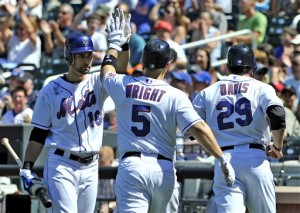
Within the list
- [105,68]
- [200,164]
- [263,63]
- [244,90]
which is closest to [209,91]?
[244,90]

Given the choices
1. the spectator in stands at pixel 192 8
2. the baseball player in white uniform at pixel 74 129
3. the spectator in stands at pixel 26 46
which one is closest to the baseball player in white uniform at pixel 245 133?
the baseball player in white uniform at pixel 74 129

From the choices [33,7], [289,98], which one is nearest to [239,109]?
[289,98]

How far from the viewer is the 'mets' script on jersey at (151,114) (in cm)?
830

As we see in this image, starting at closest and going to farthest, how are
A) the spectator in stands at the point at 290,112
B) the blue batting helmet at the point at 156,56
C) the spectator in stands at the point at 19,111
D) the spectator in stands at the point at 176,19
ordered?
the blue batting helmet at the point at 156,56
the spectator in stands at the point at 290,112
the spectator in stands at the point at 19,111
the spectator in stands at the point at 176,19

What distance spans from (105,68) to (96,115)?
0.53 meters

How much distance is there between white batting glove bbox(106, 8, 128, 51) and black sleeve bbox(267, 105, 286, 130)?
1.36m

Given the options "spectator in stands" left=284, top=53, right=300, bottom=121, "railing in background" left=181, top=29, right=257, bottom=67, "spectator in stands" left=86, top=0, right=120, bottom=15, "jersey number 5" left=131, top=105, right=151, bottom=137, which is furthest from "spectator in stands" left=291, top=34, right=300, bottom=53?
"jersey number 5" left=131, top=105, right=151, bottom=137

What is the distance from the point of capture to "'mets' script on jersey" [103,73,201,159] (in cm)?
830

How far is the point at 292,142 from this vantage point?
1159 cm

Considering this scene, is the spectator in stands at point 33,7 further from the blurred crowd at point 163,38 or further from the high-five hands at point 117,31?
the high-five hands at point 117,31

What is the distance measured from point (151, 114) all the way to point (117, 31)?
1.02m

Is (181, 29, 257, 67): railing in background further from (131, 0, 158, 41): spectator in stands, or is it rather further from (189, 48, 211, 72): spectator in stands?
(131, 0, 158, 41): spectator in stands

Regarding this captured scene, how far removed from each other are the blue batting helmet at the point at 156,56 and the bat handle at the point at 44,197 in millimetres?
1359

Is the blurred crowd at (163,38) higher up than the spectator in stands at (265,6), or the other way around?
the spectator in stands at (265,6)
